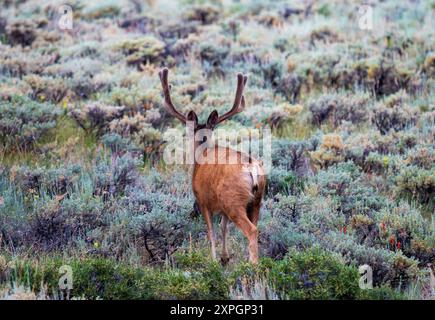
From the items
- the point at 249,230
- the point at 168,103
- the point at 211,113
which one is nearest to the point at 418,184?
the point at 211,113

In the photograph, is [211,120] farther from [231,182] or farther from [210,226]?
[210,226]

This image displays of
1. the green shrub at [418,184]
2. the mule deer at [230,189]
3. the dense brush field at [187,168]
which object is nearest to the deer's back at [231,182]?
the mule deer at [230,189]

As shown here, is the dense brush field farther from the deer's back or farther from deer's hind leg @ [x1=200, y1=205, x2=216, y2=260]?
the deer's back

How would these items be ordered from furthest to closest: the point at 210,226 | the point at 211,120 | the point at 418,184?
the point at 418,184 → the point at 211,120 → the point at 210,226

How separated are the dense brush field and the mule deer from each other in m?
0.40

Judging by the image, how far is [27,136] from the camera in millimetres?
11352

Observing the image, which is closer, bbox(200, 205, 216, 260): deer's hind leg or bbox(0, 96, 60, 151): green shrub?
bbox(200, 205, 216, 260): deer's hind leg

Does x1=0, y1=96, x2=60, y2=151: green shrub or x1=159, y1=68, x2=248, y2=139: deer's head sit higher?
x1=159, y1=68, x2=248, y2=139: deer's head

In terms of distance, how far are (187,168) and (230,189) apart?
3318 millimetres

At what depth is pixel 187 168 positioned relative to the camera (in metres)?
10.7

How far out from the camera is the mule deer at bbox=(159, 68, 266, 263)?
24.2 ft

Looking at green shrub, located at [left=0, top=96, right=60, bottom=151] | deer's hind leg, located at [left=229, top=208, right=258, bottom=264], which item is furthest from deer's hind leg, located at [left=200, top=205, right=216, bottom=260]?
green shrub, located at [left=0, top=96, right=60, bottom=151]

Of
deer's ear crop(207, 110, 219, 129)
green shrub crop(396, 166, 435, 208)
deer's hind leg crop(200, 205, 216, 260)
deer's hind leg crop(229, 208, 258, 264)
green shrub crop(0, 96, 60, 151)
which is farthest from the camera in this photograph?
green shrub crop(0, 96, 60, 151)

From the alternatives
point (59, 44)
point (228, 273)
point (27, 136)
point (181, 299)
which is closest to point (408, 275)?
point (228, 273)
